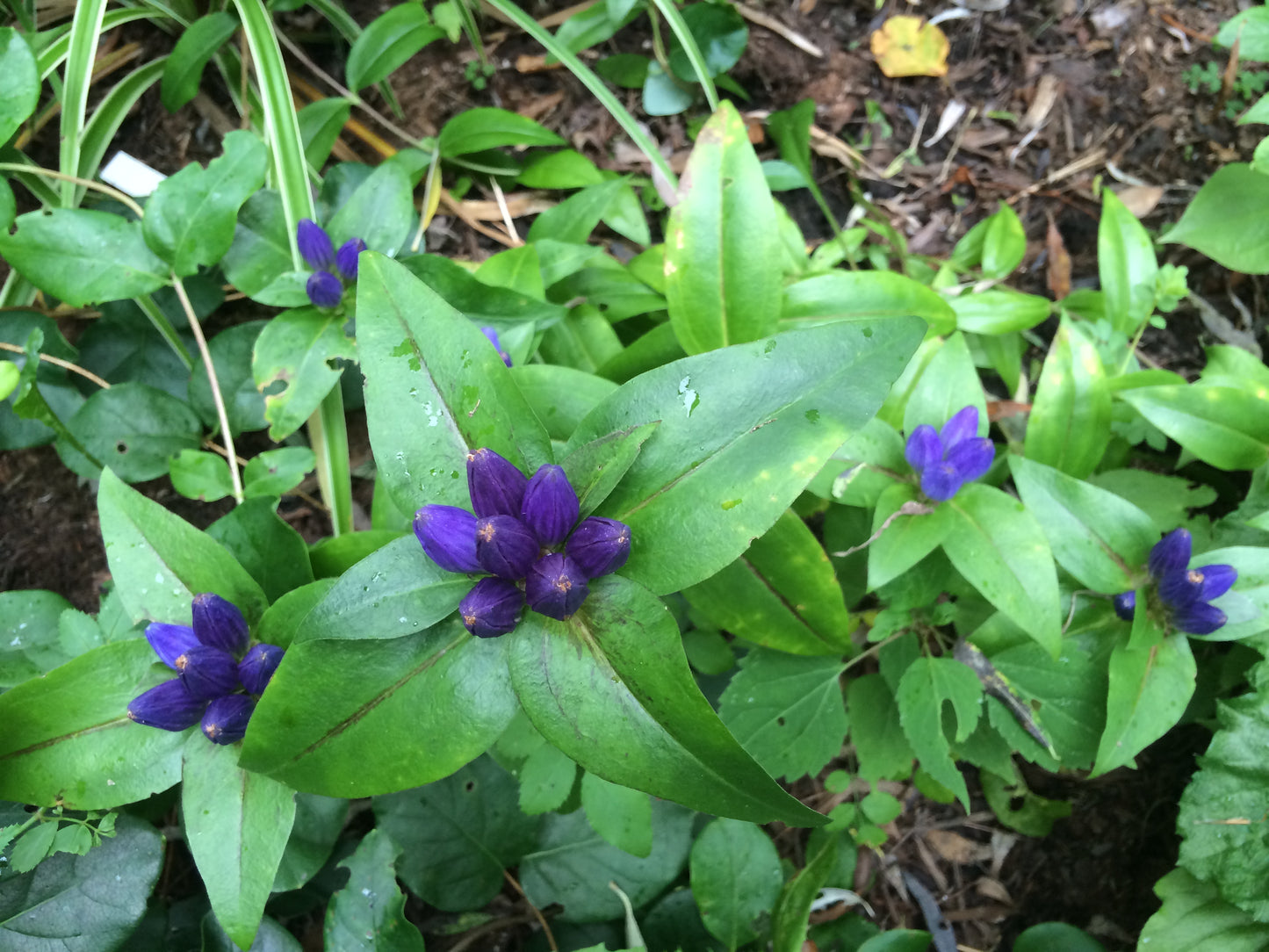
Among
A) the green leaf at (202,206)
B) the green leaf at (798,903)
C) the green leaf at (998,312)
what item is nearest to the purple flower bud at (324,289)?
the green leaf at (202,206)

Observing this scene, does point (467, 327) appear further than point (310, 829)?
No

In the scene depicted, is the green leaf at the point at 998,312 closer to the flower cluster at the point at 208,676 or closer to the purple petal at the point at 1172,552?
the purple petal at the point at 1172,552

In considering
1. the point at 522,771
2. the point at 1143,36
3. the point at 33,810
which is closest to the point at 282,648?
the point at 522,771

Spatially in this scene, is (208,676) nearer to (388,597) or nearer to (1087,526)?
(388,597)

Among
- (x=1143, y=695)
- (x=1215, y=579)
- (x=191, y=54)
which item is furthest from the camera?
(x=191, y=54)

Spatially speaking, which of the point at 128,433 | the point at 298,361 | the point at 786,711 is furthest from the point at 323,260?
the point at 786,711

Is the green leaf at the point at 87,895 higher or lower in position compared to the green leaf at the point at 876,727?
higher

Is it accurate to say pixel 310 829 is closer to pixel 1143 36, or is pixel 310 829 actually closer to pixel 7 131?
pixel 7 131
